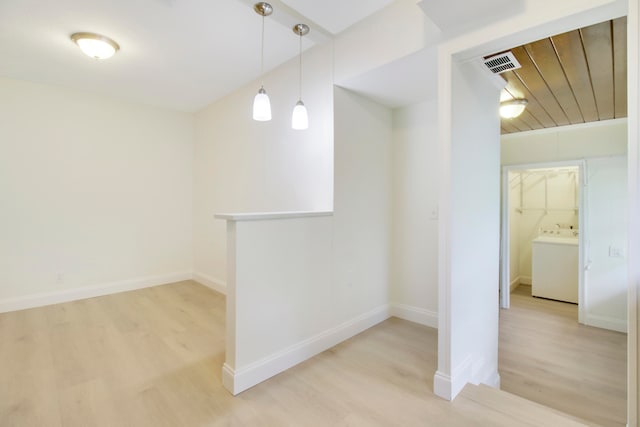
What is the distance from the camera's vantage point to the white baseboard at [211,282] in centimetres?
407

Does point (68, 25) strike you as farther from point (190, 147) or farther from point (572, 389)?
point (572, 389)

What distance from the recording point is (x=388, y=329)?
9.76 feet

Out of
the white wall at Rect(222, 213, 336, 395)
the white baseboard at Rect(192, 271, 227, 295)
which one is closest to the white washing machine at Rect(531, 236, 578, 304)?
the white wall at Rect(222, 213, 336, 395)

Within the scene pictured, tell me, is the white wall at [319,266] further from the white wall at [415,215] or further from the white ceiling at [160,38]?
the white ceiling at [160,38]

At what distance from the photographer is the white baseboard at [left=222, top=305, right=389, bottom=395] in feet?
6.40

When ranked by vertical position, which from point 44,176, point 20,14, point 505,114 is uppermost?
point 20,14

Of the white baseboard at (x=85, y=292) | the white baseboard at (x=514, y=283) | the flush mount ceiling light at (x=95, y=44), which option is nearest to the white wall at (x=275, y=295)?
the flush mount ceiling light at (x=95, y=44)

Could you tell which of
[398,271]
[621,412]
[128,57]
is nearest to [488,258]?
[398,271]

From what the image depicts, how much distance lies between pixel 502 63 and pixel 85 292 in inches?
204

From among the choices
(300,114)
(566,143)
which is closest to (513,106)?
(566,143)

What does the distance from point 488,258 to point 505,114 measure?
1.71m

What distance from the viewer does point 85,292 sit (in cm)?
387

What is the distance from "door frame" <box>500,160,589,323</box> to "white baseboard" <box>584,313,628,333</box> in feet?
0.21

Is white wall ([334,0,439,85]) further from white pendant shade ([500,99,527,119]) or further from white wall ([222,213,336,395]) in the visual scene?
white pendant shade ([500,99,527,119])
